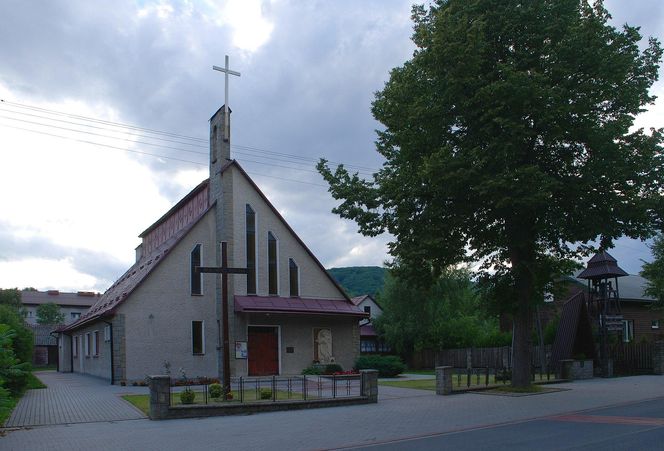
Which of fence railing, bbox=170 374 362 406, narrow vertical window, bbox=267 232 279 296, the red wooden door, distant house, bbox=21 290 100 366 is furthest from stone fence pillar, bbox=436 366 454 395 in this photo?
distant house, bbox=21 290 100 366

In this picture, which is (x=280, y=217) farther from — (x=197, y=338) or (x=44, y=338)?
(x=44, y=338)

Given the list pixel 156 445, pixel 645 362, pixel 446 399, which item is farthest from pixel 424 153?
pixel 645 362

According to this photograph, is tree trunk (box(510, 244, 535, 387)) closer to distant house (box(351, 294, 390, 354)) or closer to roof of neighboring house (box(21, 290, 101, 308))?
distant house (box(351, 294, 390, 354))

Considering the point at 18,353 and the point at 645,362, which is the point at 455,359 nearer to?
the point at 645,362

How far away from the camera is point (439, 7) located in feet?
69.9

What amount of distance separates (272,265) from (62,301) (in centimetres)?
7396

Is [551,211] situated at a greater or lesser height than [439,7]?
lesser

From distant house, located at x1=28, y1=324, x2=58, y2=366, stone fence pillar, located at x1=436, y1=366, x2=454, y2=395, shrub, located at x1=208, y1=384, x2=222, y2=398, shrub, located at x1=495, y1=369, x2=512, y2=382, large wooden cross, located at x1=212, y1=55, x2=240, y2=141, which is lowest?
distant house, located at x1=28, y1=324, x2=58, y2=366

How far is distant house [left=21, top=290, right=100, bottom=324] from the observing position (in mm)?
92312

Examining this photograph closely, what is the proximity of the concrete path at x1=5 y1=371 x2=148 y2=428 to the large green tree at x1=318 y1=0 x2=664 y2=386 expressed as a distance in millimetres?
10116

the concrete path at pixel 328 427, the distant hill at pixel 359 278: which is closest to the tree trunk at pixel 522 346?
the concrete path at pixel 328 427

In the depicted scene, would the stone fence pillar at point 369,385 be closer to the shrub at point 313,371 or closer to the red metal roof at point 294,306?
the red metal roof at point 294,306

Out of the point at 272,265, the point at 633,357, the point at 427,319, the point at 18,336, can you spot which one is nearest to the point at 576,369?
the point at 633,357

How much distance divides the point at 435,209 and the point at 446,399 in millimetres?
6063
